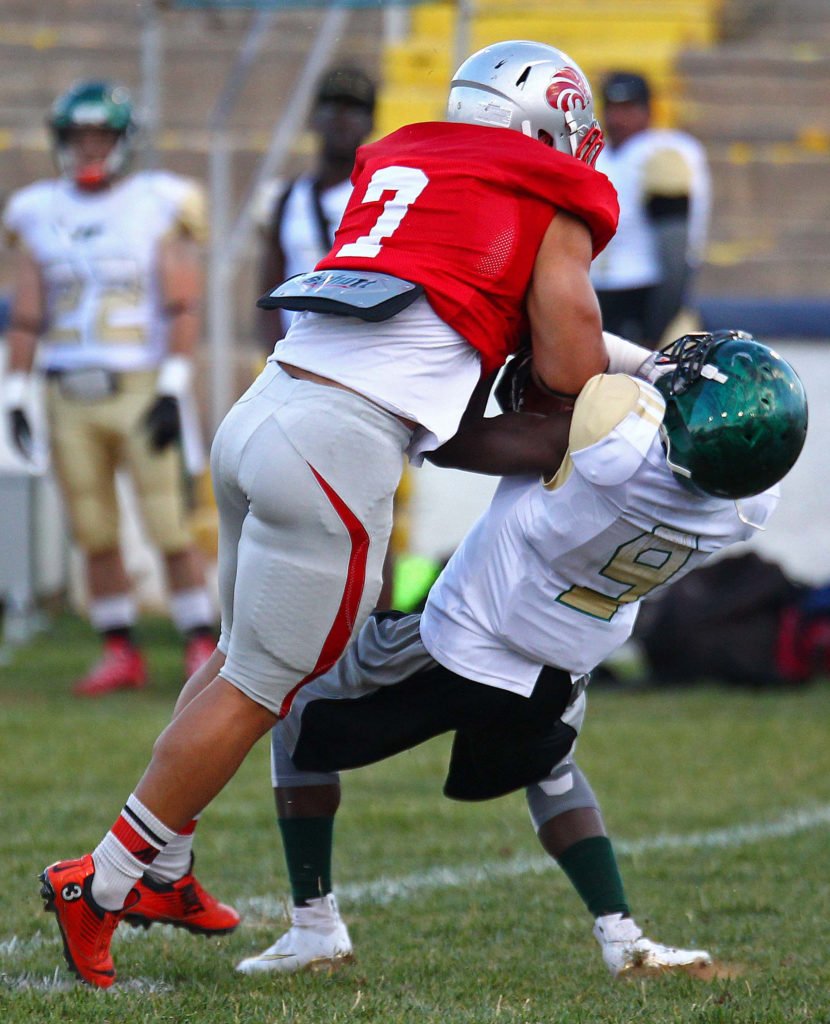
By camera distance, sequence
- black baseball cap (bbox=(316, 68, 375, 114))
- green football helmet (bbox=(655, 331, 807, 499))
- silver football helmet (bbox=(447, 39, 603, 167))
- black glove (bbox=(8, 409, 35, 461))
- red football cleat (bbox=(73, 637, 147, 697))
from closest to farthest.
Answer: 1. green football helmet (bbox=(655, 331, 807, 499))
2. silver football helmet (bbox=(447, 39, 603, 167))
3. black baseball cap (bbox=(316, 68, 375, 114))
4. black glove (bbox=(8, 409, 35, 461))
5. red football cleat (bbox=(73, 637, 147, 697))

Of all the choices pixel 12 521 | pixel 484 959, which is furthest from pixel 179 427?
pixel 484 959

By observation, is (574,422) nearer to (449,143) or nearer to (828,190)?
(449,143)

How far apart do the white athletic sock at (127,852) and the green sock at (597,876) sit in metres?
0.68

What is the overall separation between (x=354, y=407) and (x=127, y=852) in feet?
2.48

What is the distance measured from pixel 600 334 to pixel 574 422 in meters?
0.17

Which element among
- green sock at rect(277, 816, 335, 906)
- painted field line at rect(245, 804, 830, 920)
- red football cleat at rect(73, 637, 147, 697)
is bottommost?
red football cleat at rect(73, 637, 147, 697)

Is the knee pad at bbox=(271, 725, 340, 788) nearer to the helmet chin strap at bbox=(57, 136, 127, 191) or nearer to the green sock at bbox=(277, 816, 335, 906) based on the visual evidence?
the green sock at bbox=(277, 816, 335, 906)

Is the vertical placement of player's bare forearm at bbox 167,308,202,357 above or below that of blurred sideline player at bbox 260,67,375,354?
below

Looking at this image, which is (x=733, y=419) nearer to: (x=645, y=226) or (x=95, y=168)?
(x=645, y=226)

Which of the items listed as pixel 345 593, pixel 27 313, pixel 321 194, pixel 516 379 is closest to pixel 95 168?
pixel 27 313

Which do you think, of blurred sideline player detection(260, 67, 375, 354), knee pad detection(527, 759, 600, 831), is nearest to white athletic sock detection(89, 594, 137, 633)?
blurred sideline player detection(260, 67, 375, 354)

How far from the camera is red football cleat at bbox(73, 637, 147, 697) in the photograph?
222 inches

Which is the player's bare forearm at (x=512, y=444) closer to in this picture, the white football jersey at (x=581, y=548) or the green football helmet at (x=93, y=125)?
the white football jersey at (x=581, y=548)

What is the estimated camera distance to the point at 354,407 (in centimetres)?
237
